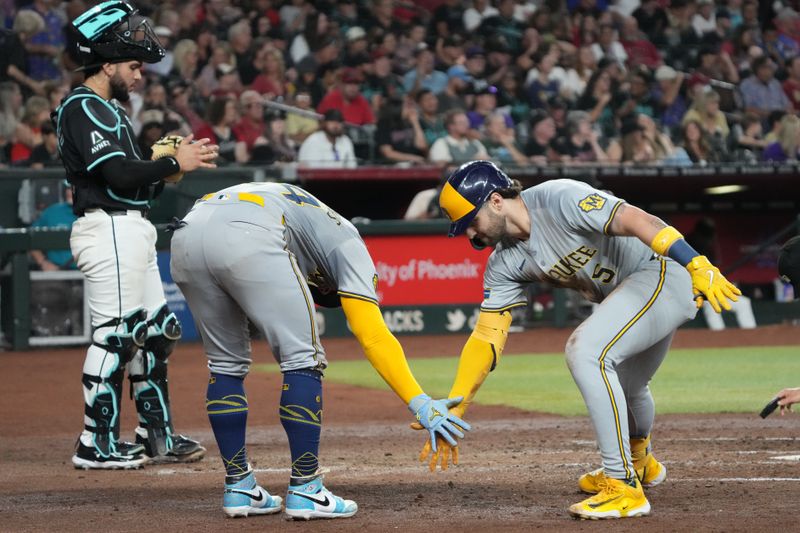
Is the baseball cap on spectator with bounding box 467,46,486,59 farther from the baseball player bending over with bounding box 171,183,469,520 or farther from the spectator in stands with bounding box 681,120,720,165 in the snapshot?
the baseball player bending over with bounding box 171,183,469,520

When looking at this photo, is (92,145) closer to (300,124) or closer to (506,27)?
(300,124)

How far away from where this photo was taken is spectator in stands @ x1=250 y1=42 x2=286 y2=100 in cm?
1562

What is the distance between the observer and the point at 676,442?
6.89 metres

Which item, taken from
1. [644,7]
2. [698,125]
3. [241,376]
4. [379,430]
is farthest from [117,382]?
[644,7]

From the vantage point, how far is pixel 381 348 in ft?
15.1

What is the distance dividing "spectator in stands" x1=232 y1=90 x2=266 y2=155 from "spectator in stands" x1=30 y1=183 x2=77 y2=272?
241cm

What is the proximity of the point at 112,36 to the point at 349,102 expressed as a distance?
32.8 ft

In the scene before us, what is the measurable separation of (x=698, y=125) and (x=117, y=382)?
13211 millimetres

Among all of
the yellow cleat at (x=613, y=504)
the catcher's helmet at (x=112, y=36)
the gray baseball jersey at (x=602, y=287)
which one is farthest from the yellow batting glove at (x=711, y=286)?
the catcher's helmet at (x=112, y=36)

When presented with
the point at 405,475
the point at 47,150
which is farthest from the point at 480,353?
the point at 47,150

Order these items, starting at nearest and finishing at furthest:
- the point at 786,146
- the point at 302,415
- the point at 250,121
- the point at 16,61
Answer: the point at 302,415, the point at 16,61, the point at 250,121, the point at 786,146

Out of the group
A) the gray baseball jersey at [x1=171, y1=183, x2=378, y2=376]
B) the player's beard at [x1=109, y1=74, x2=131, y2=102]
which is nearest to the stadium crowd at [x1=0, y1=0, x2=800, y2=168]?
the player's beard at [x1=109, y1=74, x2=131, y2=102]

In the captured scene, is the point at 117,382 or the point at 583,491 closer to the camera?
the point at 583,491

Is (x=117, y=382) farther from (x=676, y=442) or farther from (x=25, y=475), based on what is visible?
(x=676, y=442)
